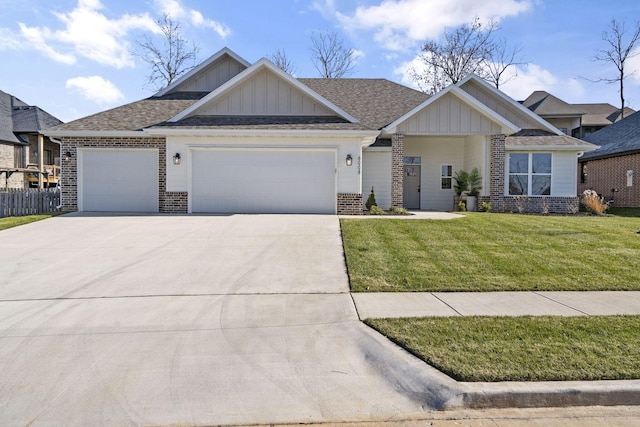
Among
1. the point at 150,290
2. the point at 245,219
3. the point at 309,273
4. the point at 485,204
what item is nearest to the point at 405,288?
the point at 309,273

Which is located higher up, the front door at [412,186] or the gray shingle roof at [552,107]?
the gray shingle roof at [552,107]

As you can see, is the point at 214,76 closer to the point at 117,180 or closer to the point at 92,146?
the point at 92,146

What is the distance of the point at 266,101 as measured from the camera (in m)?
15.2

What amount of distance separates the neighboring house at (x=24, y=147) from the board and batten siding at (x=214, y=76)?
18.8 m

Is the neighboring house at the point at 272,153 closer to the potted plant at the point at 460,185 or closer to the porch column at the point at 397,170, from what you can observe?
the porch column at the point at 397,170

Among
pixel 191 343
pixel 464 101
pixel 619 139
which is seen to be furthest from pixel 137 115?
pixel 619 139

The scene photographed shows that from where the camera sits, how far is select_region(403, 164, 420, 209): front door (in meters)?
19.0

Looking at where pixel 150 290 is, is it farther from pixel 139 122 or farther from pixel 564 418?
pixel 139 122

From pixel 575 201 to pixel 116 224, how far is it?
693 inches

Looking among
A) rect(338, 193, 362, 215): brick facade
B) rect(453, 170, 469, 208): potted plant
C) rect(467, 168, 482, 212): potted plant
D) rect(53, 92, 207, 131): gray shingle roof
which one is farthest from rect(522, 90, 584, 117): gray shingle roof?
rect(53, 92, 207, 131): gray shingle roof

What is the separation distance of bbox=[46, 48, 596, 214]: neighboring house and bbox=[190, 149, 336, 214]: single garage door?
35mm

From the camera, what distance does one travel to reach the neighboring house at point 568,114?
37188 mm

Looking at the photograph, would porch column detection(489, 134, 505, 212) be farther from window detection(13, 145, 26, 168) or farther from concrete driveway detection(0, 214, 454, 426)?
window detection(13, 145, 26, 168)

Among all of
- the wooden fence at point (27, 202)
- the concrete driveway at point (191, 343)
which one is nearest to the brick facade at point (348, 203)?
the concrete driveway at point (191, 343)
